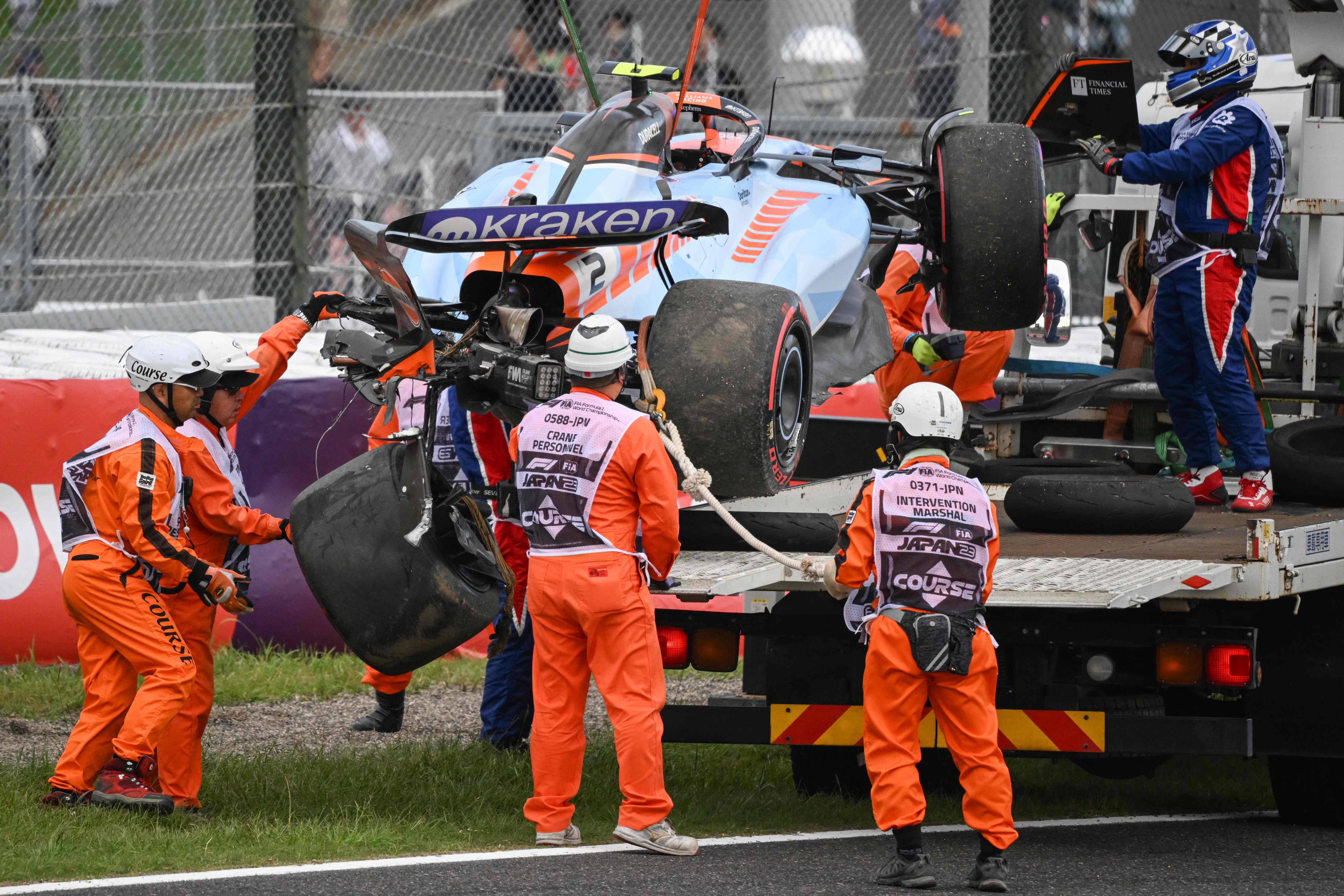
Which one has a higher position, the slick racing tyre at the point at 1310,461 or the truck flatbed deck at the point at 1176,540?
the slick racing tyre at the point at 1310,461

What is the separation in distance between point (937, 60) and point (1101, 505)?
596 cm

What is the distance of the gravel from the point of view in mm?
7531

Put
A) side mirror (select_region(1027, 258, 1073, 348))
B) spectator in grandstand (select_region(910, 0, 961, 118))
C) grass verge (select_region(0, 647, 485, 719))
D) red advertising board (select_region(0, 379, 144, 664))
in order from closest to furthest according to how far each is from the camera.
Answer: grass verge (select_region(0, 647, 485, 719))
red advertising board (select_region(0, 379, 144, 664))
side mirror (select_region(1027, 258, 1073, 348))
spectator in grandstand (select_region(910, 0, 961, 118))

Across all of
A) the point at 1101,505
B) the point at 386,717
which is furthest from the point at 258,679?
the point at 1101,505

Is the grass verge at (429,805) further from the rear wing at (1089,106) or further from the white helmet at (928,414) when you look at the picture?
the rear wing at (1089,106)

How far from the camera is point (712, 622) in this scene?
6035 millimetres

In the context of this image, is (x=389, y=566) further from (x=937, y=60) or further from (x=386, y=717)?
(x=937, y=60)

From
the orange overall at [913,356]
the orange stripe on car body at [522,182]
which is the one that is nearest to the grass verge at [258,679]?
the orange overall at [913,356]

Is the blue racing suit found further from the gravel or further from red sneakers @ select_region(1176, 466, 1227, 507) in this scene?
the gravel

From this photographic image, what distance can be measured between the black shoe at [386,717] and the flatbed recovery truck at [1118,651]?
84.4 inches

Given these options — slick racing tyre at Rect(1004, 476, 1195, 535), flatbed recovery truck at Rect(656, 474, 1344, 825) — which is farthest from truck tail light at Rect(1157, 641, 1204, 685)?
slick racing tyre at Rect(1004, 476, 1195, 535)

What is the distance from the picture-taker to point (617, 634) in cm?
564

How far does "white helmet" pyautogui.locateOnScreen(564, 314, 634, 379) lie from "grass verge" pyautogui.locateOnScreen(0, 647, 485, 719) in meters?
3.10

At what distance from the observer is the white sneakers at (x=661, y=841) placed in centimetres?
562
